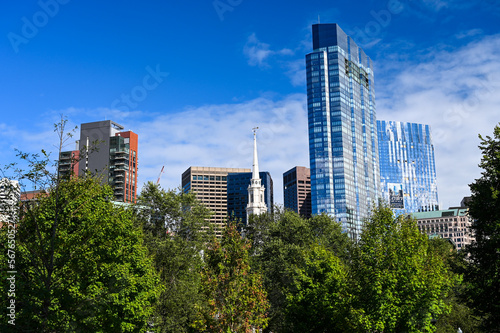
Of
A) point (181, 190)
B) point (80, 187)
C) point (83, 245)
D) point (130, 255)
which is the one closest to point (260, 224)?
point (181, 190)

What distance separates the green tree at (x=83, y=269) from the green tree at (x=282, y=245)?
77.6 ft

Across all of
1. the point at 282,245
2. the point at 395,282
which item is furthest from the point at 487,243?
the point at 282,245

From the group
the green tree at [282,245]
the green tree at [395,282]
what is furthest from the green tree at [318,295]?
the green tree at [282,245]

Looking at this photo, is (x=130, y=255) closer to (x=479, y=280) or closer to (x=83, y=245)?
(x=83, y=245)

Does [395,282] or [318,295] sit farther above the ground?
[395,282]

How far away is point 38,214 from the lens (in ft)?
110

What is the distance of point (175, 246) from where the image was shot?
169ft

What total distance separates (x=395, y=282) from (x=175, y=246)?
89.8 ft

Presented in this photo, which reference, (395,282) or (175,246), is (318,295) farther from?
(175,246)

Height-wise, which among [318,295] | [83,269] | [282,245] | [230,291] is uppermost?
[282,245]

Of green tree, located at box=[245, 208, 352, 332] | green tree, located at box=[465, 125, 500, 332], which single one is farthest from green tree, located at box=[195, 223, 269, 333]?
green tree, located at box=[245, 208, 352, 332]

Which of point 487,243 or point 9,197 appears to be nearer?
point 9,197

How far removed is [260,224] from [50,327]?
156 feet

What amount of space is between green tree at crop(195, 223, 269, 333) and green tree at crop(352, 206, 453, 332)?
778 centimetres
